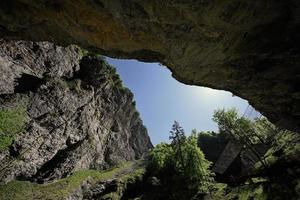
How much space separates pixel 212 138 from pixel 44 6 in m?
66.1

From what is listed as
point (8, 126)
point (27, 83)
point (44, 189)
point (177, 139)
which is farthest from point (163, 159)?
point (8, 126)

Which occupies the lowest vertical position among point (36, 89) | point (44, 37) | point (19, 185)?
point (44, 37)

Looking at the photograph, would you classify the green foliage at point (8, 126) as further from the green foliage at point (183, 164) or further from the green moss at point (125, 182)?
the green foliage at point (183, 164)

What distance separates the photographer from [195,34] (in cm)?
1452

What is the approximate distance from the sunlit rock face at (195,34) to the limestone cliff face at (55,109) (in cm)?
1991

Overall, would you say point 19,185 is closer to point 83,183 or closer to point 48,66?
point 83,183

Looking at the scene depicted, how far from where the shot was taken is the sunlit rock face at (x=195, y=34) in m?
12.6

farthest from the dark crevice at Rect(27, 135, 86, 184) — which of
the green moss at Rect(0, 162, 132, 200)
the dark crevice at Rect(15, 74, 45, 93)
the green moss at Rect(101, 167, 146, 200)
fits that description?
the dark crevice at Rect(15, 74, 45, 93)

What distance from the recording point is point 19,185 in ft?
123

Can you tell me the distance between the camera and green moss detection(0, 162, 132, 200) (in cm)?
3512

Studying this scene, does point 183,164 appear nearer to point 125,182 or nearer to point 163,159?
point 163,159

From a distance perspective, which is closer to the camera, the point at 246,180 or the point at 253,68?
the point at 253,68

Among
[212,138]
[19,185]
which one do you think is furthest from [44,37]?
[212,138]

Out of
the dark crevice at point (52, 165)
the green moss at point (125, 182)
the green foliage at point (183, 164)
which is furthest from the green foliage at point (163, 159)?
the dark crevice at point (52, 165)
